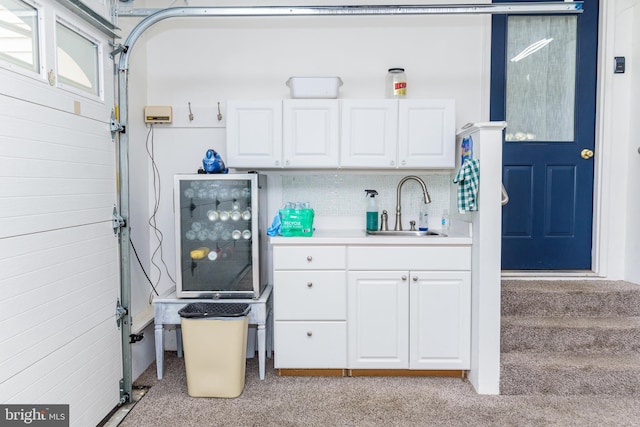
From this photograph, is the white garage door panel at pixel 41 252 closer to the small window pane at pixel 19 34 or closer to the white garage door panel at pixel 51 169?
the white garage door panel at pixel 51 169

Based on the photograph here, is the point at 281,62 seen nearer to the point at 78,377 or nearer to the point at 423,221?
the point at 423,221

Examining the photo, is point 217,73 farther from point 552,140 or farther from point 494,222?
point 552,140

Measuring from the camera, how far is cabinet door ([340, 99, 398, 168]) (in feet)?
9.01

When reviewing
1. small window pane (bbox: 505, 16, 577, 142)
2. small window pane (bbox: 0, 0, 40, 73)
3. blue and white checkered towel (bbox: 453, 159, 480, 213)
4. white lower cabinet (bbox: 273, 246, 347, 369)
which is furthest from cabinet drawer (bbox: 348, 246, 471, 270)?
small window pane (bbox: 0, 0, 40, 73)

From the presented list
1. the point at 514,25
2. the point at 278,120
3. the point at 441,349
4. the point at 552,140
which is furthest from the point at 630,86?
the point at 278,120

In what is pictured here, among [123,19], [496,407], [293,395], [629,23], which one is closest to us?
[496,407]

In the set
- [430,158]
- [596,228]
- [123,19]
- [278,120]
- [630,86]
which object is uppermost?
[123,19]

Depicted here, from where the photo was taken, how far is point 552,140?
315 centimetres

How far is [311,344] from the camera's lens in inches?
102

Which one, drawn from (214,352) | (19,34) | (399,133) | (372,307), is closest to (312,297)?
(372,307)

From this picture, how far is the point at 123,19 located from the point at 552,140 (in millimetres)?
3321

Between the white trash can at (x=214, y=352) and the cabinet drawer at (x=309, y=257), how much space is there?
425 mm

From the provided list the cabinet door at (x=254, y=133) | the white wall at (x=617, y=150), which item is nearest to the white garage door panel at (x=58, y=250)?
the cabinet door at (x=254, y=133)

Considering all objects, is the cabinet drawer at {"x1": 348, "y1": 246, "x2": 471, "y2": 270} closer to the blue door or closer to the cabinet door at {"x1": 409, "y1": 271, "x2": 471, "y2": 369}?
the cabinet door at {"x1": 409, "y1": 271, "x2": 471, "y2": 369}
